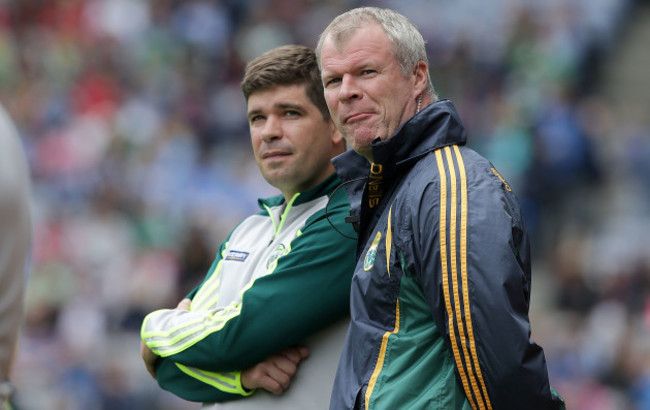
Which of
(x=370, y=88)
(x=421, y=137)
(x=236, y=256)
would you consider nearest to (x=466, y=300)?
(x=421, y=137)

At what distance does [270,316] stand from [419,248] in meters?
0.69

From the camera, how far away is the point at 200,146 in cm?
1105

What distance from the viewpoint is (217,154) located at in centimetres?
1092

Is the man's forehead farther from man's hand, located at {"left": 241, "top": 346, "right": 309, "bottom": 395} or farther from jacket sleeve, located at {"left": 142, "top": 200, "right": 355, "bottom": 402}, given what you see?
man's hand, located at {"left": 241, "top": 346, "right": 309, "bottom": 395}

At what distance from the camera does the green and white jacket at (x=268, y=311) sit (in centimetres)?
289

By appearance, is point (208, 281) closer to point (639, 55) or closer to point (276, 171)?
point (276, 171)

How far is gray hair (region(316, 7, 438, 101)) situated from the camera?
2.68 meters

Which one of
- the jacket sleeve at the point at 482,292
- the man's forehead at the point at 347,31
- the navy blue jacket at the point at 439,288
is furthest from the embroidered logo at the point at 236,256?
the jacket sleeve at the point at 482,292

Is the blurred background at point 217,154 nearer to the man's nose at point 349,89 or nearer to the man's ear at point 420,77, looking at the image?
the man's ear at point 420,77

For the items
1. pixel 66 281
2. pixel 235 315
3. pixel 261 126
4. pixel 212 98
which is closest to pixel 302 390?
pixel 235 315

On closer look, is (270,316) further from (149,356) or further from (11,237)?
(11,237)

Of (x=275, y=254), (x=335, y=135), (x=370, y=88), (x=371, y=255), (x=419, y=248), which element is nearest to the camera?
(x=419, y=248)

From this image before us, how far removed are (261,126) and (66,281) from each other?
265 inches

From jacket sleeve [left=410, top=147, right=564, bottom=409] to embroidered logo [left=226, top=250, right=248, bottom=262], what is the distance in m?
1.03
